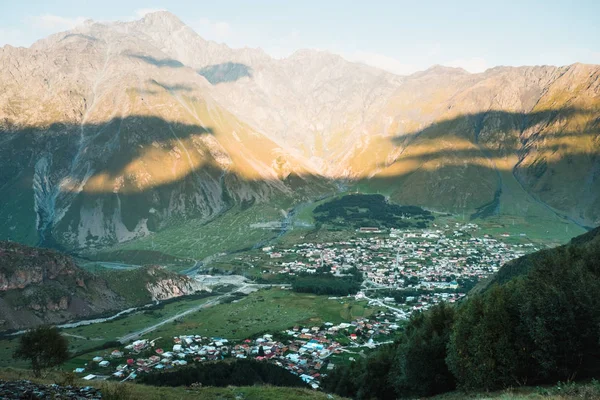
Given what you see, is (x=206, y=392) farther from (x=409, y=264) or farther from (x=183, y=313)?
(x=409, y=264)

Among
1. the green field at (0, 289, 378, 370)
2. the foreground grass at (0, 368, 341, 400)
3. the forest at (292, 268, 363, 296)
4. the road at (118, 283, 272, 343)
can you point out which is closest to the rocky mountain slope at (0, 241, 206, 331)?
the green field at (0, 289, 378, 370)

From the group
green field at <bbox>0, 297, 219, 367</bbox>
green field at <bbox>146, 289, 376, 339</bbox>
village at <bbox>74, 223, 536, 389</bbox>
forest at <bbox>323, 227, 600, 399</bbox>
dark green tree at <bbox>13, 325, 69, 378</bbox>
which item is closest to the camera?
forest at <bbox>323, 227, 600, 399</bbox>

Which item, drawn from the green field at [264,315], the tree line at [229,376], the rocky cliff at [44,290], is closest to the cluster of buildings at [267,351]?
the tree line at [229,376]

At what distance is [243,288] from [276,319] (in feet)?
135

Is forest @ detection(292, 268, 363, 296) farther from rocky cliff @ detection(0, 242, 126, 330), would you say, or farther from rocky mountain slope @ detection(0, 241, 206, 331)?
rocky cliff @ detection(0, 242, 126, 330)

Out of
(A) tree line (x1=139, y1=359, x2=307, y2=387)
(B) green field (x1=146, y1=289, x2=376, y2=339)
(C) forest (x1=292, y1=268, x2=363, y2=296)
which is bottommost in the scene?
(C) forest (x1=292, y1=268, x2=363, y2=296)

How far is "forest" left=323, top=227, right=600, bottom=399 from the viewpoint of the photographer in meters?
28.5

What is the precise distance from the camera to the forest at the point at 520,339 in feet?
93.5

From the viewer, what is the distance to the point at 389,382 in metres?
43.4

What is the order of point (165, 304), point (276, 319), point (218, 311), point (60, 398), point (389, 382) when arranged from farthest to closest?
point (165, 304), point (218, 311), point (276, 319), point (389, 382), point (60, 398)

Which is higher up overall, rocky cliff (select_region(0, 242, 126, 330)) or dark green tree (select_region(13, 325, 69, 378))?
dark green tree (select_region(13, 325, 69, 378))

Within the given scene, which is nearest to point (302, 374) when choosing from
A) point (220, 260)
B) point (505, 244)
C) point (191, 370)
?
point (191, 370)

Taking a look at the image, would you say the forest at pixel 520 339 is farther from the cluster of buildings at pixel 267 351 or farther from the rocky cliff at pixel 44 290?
the rocky cliff at pixel 44 290

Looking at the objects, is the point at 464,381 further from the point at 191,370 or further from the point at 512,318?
the point at 191,370
